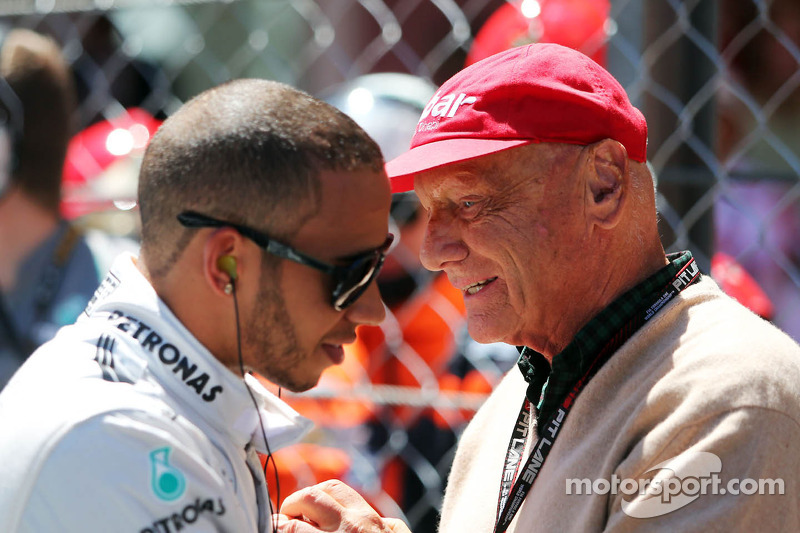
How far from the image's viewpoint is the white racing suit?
82 cm

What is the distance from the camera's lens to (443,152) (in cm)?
114

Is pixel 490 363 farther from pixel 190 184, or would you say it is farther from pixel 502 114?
pixel 190 184

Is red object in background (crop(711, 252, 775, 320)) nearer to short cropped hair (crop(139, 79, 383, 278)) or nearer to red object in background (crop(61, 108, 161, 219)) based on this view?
short cropped hair (crop(139, 79, 383, 278))

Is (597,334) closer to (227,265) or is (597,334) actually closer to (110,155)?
(227,265)

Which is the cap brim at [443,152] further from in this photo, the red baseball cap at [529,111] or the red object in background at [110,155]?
the red object in background at [110,155]

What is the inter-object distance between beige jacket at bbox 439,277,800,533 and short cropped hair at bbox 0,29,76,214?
199 cm

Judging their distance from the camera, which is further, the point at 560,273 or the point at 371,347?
the point at 371,347

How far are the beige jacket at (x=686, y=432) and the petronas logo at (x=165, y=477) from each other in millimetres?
450

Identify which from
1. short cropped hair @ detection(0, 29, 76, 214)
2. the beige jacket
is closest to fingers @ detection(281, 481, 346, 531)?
the beige jacket

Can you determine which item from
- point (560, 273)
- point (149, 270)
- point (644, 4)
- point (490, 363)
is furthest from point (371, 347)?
point (149, 270)

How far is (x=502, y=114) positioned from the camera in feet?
3.71

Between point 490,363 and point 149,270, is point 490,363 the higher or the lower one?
the higher one

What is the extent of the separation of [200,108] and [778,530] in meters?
0.79

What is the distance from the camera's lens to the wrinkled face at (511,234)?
116cm
